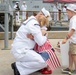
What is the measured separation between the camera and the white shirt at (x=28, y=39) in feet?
18.8

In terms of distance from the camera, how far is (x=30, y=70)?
5.85 meters

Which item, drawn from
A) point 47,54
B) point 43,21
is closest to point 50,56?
point 47,54

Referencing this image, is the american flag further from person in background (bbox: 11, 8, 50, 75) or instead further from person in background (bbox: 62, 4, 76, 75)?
person in background (bbox: 62, 4, 76, 75)

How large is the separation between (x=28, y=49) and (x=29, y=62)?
0.28 m

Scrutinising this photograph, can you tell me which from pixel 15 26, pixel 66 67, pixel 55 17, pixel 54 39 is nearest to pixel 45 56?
pixel 66 67

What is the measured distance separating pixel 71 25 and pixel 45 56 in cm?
86

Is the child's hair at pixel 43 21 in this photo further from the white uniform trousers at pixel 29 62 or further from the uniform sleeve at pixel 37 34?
the white uniform trousers at pixel 29 62

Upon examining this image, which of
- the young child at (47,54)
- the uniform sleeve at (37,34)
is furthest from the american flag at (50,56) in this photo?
the uniform sleeve at (37,34)

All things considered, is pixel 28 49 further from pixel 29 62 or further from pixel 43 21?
pixel 43 21

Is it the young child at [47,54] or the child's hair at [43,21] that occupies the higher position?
the child's hair at [43,21]

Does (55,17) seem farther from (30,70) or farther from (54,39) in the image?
(30,70)

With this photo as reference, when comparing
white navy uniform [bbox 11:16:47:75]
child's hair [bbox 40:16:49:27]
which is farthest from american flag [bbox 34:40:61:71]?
child's hair [bbox 40:16:49:27]

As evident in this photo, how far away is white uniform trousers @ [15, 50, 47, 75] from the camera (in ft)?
18.8

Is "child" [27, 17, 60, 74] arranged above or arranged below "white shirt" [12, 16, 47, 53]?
below
